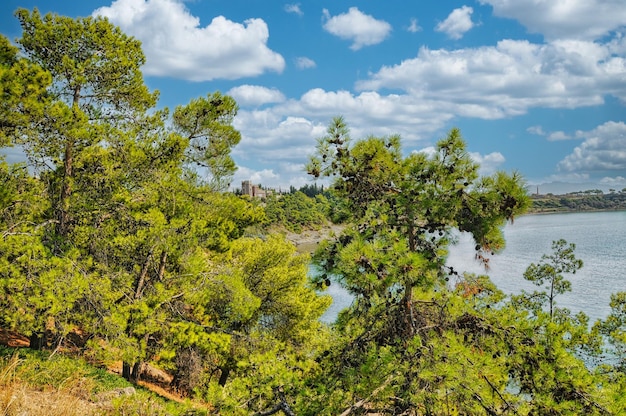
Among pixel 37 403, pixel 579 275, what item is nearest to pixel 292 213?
pixel 579 275

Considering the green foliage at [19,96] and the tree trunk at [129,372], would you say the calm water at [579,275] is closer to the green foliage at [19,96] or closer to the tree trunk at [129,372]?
the tree trunk at [129,372]

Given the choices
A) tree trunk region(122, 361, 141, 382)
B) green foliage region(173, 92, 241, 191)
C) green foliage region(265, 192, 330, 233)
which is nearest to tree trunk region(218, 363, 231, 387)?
tree trunk region(122, 361, 141, 382)

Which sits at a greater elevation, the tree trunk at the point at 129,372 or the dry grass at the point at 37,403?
the dry grass at the point at 37,403

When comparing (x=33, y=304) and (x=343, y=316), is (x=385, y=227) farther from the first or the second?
(x=33, y=304)

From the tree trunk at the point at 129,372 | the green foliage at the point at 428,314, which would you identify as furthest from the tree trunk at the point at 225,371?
the green foliage at the point at 428,314

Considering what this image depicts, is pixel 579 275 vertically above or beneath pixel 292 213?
beneath

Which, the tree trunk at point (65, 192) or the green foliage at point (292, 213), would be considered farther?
the green foliage at point (292, 213)

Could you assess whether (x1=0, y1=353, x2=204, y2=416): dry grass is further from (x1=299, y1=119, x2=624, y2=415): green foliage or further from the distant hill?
the distant hill

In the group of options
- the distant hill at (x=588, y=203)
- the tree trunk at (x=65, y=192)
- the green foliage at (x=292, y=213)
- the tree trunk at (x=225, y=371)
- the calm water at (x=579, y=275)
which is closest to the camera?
the tree trunk at (x=65, y=192)

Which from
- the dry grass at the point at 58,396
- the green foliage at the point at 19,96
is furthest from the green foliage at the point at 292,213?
the dry grass at the point at 58,396

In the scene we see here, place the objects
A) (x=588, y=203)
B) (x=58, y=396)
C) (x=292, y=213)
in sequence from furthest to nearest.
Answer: (x=588, y=203) → (x=292, y=213) → (x=58, y=396)

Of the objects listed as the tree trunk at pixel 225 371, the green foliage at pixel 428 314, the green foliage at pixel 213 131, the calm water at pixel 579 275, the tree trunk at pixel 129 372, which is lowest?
the tree trunk at pixel 225 371

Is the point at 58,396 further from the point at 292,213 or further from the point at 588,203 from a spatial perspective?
the point at 588,203

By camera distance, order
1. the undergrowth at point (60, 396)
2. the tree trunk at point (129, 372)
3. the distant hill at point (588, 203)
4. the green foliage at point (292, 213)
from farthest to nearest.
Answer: the distant hill at point (588, 203) < the green foliage at point (292, 213) < the tree trunk at point (129, 372) < the undergrowth at point (60, 396)
